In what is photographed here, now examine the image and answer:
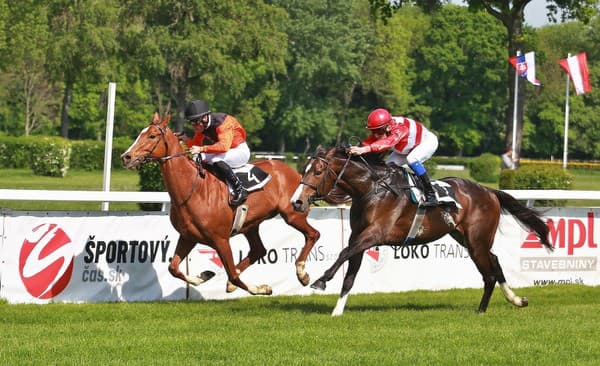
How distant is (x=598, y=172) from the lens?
170 ft

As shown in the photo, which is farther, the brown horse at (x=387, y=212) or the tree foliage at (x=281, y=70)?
the tree foliage at (x=281, y=70)

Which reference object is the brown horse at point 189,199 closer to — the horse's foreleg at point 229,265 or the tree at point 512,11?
the horse's foreleg at point 229,265

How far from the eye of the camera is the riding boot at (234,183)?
9781 millimetres

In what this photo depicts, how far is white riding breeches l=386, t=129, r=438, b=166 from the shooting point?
9.61 m

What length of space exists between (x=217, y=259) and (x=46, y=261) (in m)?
1.95

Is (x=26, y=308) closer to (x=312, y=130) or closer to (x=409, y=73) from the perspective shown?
(x=312, y=130)

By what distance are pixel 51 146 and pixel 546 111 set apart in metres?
44.5

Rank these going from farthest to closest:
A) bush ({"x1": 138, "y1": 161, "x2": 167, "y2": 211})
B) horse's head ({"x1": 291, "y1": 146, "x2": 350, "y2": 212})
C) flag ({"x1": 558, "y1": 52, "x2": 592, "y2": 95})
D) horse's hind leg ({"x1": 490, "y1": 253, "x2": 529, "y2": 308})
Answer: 1. flag ({"x1": 558, "y1": 52, "x2": 592, "y2": 95})
2. bush ({"x1": 138, "y1": 161, "x2": 167, "y2": 211})
3. horse's hind leg ({"x1": 490, "y1": 253, "x2": 529, "y2": 308})
4. horse's head ({"x1": 291, "y1": 146, "x2": 350, "y2": 212})

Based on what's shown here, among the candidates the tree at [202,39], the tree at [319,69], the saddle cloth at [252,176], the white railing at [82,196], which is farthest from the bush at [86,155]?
the saddle cloth at [252,176]

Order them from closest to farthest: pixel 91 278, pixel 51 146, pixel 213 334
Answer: pixel 213 334
pixel 91 278
pixel 51 146

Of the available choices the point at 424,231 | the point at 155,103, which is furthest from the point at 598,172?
the point at 424,231

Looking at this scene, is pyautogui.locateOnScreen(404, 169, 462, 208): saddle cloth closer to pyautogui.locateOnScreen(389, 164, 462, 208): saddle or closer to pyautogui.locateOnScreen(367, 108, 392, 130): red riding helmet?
pyautogui.locateOnScreen(389, 164, 462, 208): saddle

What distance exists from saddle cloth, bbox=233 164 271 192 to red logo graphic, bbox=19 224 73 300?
6.22 ft

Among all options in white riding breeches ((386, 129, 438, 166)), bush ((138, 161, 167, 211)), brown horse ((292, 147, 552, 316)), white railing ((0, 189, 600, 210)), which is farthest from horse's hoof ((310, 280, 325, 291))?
bush ((138, 161, 167, 211))
